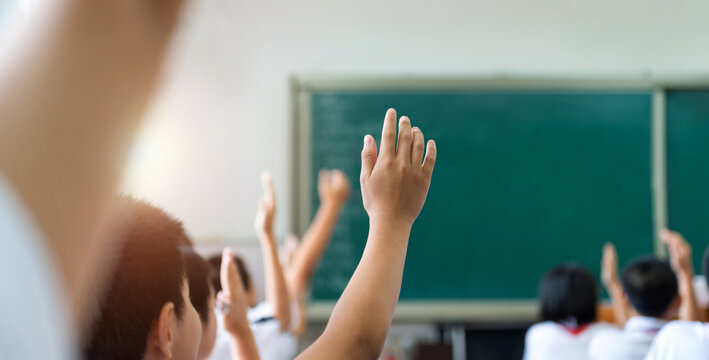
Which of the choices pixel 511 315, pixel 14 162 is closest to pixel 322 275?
pixel 511 315

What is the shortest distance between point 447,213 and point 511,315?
2.35ft

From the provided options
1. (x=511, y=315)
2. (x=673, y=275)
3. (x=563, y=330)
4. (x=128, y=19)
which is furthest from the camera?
(x=511, y=315)

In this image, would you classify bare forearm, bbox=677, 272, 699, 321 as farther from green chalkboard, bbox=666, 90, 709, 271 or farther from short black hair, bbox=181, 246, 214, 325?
green chalkboard, bbox=666, 90, 709, 271

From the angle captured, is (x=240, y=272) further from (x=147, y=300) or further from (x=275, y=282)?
(x=147, y=300)

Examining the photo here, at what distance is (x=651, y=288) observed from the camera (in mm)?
2312

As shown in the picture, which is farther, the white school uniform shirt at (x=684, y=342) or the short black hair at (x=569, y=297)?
the short black hair at (x=569, y=297)

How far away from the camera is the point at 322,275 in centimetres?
413

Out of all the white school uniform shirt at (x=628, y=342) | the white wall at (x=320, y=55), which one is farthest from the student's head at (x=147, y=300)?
the white wall at (x=320, y=55)

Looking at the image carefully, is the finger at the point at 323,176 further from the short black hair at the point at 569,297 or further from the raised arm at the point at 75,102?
the raised arm at the point at 75,102

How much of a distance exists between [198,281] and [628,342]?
59.4 inches

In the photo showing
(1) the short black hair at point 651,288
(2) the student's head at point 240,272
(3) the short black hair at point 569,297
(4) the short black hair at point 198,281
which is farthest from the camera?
(3) the short black hair at point 569,297

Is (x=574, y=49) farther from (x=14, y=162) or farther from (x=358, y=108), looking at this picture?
(x=14, y=162)

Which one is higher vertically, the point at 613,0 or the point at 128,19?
the point at 613,0

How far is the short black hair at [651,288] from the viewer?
90.6 inches
